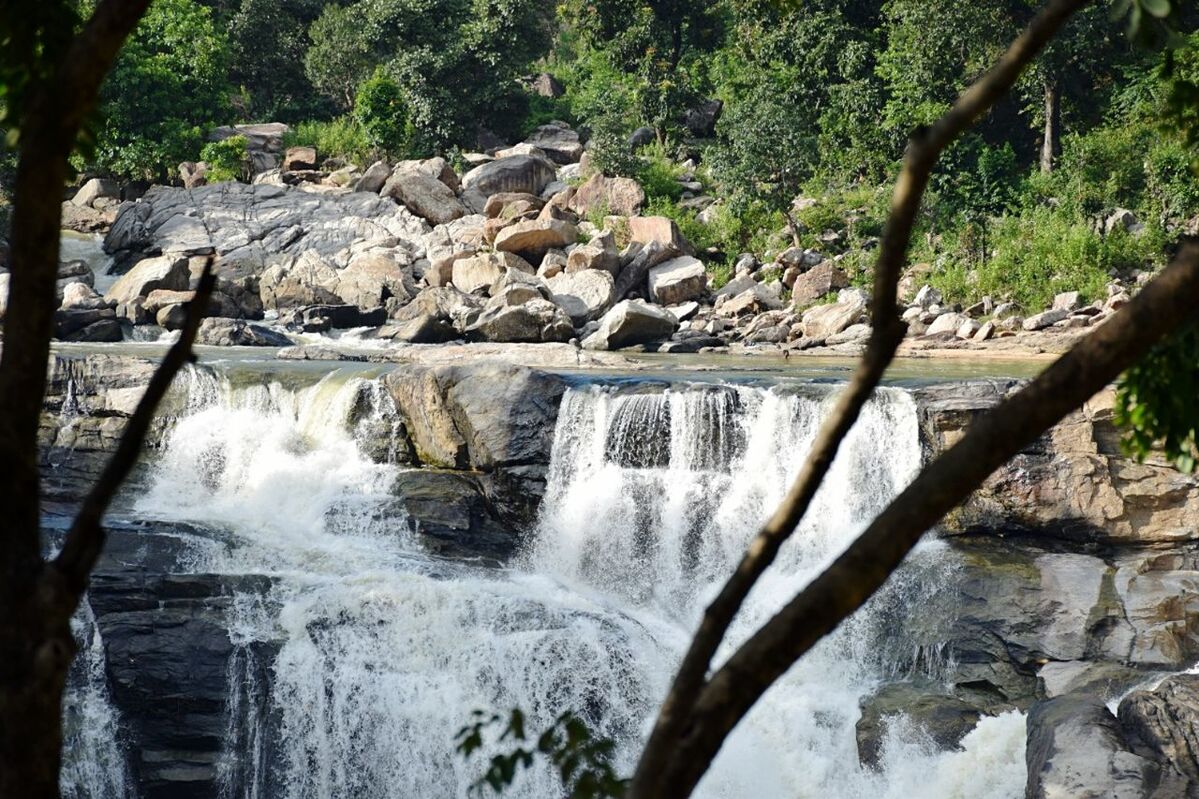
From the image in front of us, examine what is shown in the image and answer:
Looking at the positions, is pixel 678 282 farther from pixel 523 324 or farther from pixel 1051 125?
pixel 1051 125

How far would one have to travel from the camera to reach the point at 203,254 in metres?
26.9

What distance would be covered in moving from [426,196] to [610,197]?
4.12 m

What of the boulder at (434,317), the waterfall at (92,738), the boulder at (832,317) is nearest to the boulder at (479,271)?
the boulder at (434,317)

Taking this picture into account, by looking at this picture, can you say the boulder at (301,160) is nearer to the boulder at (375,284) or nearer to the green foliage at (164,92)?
the green foliage at (164,92)

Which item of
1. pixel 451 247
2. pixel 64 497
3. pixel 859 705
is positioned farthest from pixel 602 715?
pixel 451 247

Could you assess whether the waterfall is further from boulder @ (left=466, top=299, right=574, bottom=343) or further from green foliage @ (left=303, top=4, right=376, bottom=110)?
green foliage @ (left=303, top=4, right=376, bottom=110)

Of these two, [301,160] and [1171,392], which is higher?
[301,160]

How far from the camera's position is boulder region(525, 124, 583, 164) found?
111 feet

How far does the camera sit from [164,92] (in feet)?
107

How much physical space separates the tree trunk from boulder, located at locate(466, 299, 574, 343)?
11.6m

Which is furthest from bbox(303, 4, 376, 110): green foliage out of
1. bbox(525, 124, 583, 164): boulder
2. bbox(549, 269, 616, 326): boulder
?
bbox(549, 269, 616, 326): boulder

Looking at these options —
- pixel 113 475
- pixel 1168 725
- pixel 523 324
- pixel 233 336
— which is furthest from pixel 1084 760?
pixel 233 336

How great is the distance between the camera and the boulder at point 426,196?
29.3 metres

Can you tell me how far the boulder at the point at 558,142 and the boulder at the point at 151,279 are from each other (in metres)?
11.9
